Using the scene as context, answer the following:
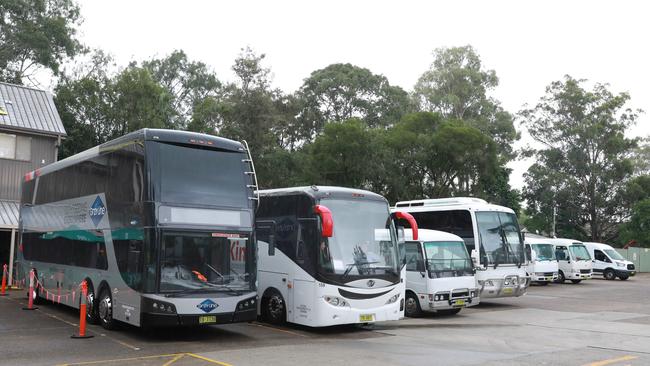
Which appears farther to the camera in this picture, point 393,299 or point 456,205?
point 456,205

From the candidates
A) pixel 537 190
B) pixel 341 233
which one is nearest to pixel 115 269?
pixel 341 233

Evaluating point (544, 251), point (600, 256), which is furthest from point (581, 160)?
point (544, 251)

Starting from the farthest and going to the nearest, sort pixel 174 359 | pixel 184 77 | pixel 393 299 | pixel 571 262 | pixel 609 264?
pixel 184 77 < pixel 609 264 < pixel 571 262 < pixel 393 299 < pixel 174 359

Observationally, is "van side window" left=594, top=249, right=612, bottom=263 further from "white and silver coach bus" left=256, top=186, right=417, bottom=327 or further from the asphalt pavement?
"white and silver coach bus" left=256, top=186, right=417, bottom=327

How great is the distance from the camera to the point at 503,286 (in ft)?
63.1

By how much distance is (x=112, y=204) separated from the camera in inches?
508

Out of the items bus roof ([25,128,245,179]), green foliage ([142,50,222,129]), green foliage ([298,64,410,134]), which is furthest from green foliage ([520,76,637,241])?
bus roof ([25,128,245,179])

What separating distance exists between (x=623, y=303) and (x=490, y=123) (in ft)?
120

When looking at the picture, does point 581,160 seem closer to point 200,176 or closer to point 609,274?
point 609,274

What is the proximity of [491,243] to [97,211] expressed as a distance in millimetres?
11979

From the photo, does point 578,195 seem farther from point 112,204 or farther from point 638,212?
point 112,204

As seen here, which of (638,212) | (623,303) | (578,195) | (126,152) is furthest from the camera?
(578,195)

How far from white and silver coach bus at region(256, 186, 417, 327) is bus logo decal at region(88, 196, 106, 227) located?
12.7ft

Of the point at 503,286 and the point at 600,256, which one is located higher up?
the point at 600,256
